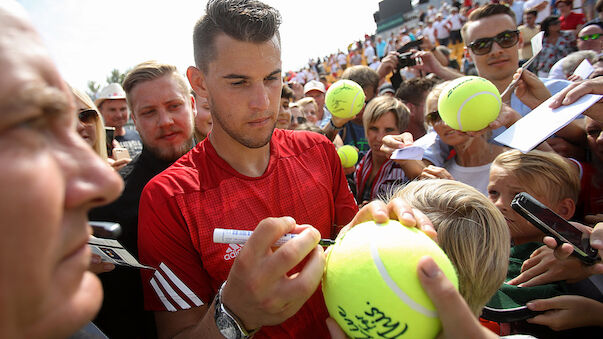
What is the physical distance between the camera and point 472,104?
227cm

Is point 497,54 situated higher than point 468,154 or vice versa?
point 497,54

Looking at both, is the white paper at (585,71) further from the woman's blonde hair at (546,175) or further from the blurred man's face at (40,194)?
the blurred man's face at (40,194)

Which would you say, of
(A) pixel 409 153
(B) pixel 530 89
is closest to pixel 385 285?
(A) pixel 409 153

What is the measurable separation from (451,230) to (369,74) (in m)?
4.33

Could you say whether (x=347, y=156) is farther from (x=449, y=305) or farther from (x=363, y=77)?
(x=449, y=305)

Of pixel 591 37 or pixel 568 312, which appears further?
pixel 591 37

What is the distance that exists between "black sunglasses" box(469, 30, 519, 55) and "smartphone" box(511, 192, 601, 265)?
2.26 metres

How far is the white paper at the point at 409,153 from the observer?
243 centimetres

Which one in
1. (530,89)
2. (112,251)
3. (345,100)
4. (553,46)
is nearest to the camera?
(112,251)

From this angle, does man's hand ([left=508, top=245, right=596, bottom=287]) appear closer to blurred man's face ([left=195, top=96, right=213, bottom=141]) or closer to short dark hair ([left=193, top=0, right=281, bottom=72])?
short dark hair ([left=193, top=0, right=281, bottom=72])

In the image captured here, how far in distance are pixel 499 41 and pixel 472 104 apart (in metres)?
1.29

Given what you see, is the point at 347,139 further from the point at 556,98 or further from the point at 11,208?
the point at 11,208

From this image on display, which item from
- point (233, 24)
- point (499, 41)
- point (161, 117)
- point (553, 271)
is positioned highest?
point (233, 24)

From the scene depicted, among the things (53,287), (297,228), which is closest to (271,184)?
(297,228)
